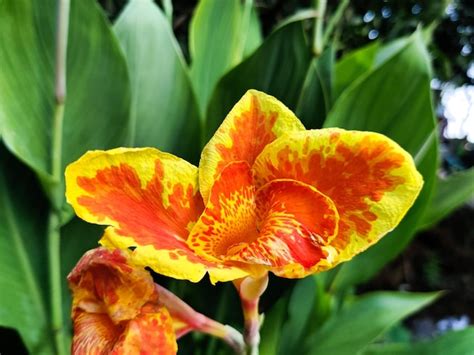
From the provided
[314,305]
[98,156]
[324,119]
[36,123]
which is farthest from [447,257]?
[98,156]

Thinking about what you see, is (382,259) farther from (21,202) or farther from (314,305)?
(21,202)

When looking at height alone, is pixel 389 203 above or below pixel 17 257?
above

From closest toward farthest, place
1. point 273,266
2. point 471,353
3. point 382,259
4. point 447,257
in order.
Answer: point 273,266 < point 471,353 < point 382,259 < point 447,257

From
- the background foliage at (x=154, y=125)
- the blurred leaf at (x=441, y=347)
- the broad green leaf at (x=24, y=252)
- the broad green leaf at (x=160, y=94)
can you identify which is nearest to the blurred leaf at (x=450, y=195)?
the background foliage at (x=154, y=125)

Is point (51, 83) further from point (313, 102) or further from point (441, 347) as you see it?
point (441, 347)

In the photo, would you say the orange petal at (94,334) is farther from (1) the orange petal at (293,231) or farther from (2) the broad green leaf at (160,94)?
(2) the broad green leaf at (160,94)
